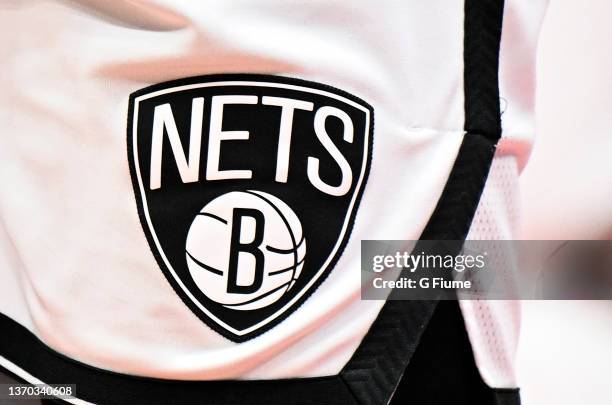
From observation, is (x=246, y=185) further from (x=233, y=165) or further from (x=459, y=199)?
(x=459, y=199)

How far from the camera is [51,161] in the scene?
521 mm

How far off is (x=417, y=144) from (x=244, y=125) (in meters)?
0.11

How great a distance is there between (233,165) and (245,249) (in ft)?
0.17

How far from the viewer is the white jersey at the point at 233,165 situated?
1.60 ft

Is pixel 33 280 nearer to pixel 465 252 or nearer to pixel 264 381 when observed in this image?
pixel 264 381

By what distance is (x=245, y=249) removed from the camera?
498 millimetres

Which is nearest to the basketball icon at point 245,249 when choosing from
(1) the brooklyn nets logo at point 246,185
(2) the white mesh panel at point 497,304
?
(1) the brooklyn nets logo at point 246,185

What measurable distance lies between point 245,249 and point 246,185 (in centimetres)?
4

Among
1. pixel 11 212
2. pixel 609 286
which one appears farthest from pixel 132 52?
pixel 609 286
